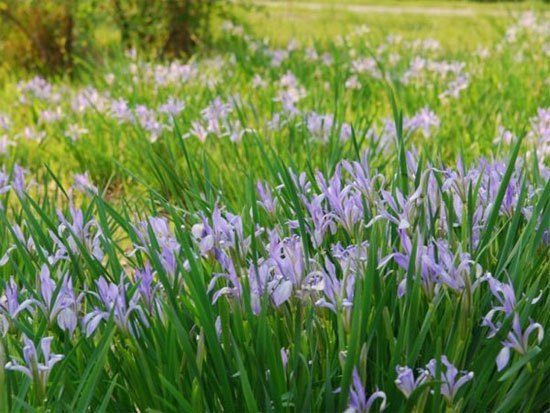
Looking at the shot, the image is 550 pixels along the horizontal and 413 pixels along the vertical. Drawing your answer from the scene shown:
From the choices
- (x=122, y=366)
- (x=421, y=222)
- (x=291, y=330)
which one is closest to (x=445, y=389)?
(x=291, y=330)

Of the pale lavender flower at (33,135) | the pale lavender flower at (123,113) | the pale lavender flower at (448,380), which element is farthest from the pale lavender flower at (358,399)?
the pale lavender flower at (33,135)

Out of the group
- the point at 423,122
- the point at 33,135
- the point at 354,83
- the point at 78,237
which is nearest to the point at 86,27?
the point at 354,83

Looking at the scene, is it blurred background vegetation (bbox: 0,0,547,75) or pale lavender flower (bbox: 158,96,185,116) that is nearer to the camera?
pale lavender flower (bbox: 158,96,185,116)

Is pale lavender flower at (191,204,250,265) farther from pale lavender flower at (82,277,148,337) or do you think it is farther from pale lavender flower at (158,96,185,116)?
pale lavender flower at (158,96,185,116)

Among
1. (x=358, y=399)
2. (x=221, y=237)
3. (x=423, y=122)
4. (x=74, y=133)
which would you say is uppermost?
(x=221, y=237)

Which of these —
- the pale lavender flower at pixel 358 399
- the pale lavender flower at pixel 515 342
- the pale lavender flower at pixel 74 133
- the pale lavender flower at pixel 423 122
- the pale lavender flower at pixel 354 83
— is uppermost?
the pale lavender flower at pixel 515 342

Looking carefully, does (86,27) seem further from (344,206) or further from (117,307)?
(117,307)

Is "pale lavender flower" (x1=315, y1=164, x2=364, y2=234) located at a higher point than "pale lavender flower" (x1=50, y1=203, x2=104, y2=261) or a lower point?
higher

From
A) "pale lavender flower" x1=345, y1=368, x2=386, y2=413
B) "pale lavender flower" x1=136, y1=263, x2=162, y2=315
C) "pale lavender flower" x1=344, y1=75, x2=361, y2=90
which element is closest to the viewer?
"pale lavender flower" x1=345, y1=368, x2=386, y2=413

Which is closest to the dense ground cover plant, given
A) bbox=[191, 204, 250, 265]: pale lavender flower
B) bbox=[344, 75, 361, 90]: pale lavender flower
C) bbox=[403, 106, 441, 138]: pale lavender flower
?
bbox=[191, 204, 250, 265]: pale lavender flower

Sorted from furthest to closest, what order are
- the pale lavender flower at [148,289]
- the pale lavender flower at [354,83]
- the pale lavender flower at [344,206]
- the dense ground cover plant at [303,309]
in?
the pale lavender flower at [354,83] < the pale lavender flower at [344,206] < the pale lavender flower at [148,289] < the dense ground cover plant at [303,309]

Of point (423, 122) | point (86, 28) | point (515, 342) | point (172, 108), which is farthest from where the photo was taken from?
point (86, 28)

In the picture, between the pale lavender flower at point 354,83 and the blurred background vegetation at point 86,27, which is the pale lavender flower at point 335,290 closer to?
the pale lavender flower at point 354,83

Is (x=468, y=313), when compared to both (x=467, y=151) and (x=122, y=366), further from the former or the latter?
(x=467, y=151)
